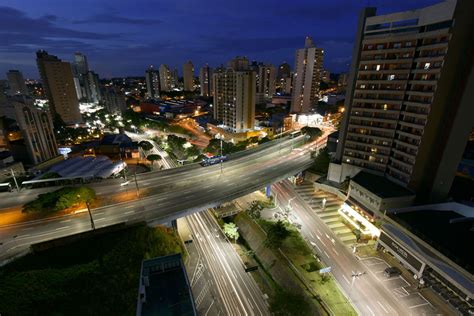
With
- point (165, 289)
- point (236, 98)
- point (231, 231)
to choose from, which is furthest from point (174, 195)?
point (236, 98)

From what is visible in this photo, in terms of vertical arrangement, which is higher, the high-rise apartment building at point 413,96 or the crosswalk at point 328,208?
the high-rise apartment building at point 413,96

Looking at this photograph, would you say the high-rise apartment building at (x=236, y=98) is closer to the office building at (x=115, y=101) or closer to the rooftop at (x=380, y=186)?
the rooftop at (x=380, y=186)

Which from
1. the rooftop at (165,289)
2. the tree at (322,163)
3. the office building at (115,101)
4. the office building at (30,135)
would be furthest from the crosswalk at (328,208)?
the office building at (115,101)

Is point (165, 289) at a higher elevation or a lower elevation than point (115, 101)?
lower

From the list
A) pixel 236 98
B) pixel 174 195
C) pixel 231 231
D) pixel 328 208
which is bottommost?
pixel 231 231

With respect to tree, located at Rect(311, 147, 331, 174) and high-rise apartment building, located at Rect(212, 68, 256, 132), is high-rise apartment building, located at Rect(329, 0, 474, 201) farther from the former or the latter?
high-rise apartment building, located at Rect(212, 68, 256, 132)

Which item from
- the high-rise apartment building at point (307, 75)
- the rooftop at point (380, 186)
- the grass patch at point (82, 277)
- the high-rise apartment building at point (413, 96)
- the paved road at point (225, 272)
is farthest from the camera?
the high-rise apartment building at point (307, 75)

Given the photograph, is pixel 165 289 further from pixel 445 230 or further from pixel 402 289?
pixel 445 230

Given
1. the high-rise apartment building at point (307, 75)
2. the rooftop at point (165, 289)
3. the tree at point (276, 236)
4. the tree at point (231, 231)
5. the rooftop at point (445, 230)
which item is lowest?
the tree at point (231, 231)
